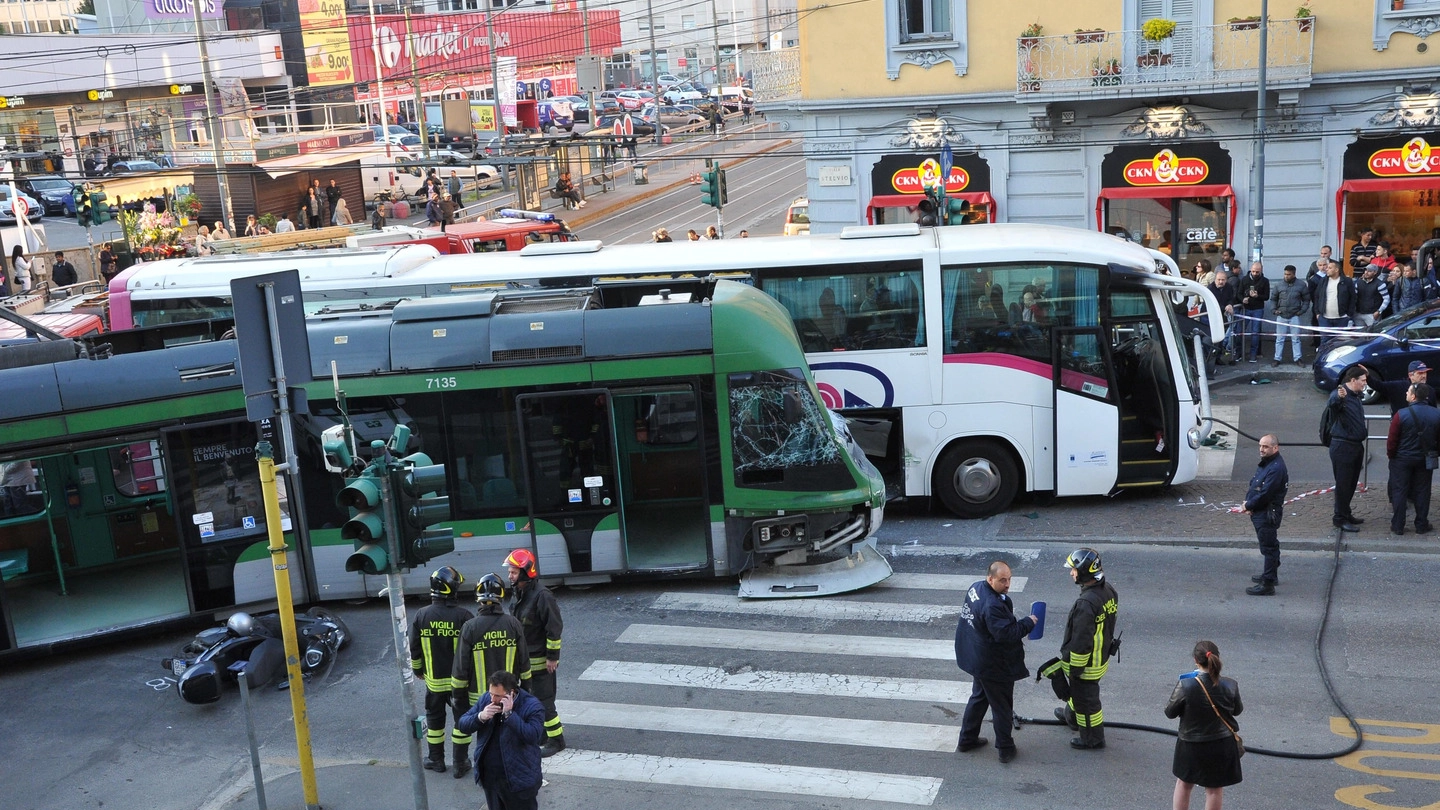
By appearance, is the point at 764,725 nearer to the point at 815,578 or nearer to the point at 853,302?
the point at 815,578

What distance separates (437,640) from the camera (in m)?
8.90

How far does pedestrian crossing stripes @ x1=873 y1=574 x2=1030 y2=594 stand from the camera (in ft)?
40.2

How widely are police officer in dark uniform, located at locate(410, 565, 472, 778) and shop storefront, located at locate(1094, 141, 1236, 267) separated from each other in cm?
1876

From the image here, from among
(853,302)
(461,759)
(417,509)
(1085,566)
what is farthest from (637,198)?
(417,509)

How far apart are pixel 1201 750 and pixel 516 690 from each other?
3.84 m

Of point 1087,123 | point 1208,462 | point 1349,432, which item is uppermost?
point 1087,123

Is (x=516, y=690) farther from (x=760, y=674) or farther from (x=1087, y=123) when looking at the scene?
(x=1087, y=123)

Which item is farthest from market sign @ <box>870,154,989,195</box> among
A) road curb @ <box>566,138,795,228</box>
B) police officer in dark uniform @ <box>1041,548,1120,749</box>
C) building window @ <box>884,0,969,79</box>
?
police officer in dark uniform @ <box>1041,548,1120,749</box>

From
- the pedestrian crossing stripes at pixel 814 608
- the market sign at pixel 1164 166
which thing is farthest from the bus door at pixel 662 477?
the market sign at pixel 1164 166

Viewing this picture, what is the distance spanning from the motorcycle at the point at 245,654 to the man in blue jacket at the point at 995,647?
17.3 feet

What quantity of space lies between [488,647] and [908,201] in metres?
19.6

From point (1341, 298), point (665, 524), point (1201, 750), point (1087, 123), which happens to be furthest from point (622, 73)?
point (1201, 750)

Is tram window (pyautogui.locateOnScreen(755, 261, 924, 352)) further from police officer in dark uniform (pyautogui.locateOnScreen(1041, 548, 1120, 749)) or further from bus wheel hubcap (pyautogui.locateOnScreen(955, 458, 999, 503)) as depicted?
police officer in dark uniform (pyautogui.locateOnScreen(1041, 548, 1120, 749))

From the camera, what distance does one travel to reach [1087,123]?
24.9 m
